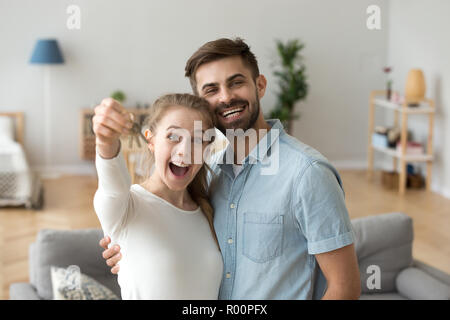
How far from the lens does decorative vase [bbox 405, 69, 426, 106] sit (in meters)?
3.90

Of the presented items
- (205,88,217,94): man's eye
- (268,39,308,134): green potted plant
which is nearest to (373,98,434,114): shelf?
(268,39,308,134): green potted plant

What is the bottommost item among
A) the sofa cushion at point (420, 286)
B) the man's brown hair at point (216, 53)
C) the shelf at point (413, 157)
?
the sofa cushion at point (420, 286)

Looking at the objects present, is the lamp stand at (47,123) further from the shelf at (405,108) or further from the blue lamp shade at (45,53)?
the shelf at (405,108)

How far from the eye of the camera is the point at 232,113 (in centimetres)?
59

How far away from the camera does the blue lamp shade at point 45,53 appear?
4258 mm

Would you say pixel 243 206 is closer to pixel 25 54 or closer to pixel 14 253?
pixel 14 253

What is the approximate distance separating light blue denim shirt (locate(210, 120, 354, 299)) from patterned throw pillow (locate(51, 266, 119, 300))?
0.85m

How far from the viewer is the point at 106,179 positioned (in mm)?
525

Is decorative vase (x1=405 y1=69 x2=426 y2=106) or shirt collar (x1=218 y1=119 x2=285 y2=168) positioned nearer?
shirt collar (x1=218 y1=119 x2=285 y2=168)

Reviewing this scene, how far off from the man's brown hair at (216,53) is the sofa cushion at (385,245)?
1.45 metres

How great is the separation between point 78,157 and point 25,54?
0.88 m

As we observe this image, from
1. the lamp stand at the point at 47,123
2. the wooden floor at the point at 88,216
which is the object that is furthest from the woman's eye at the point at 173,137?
the lamp stand at the point at 47,123

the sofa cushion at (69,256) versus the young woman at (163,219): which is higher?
the young woman at (163,219)

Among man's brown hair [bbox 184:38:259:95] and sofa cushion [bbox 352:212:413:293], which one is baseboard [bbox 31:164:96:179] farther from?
man's brown hair [bbox 184:38:259:95]
